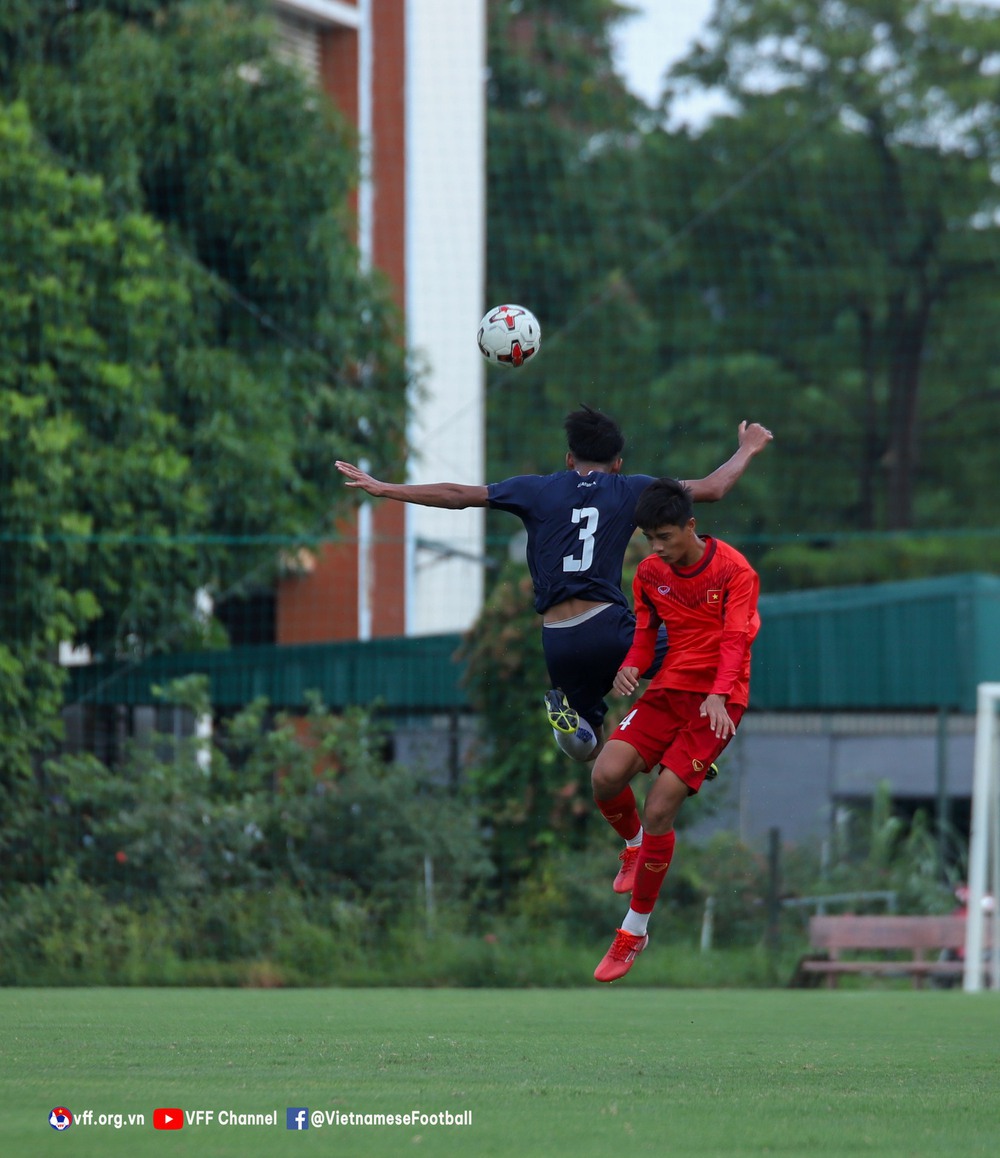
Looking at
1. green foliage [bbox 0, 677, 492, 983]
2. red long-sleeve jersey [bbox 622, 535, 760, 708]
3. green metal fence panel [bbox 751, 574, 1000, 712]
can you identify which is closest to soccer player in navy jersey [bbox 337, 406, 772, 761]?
red long-sleeve jersey [bbox 622, 535, 760, 708]

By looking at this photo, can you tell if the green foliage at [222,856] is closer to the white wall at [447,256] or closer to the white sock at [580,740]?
the white sock at [580,740]

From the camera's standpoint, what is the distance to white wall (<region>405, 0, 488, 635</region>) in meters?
27.6

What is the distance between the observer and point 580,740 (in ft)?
30.2

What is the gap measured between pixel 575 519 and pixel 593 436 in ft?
1.36

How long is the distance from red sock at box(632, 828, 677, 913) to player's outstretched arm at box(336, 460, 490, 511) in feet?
6.14

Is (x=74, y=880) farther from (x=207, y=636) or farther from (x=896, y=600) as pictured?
(x=896, y=600)

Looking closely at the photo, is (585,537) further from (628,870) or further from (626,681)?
(628,870)

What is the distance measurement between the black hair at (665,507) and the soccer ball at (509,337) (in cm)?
93

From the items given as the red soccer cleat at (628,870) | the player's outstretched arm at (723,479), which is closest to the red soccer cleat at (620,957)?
the red soccer cleat at (628,870)

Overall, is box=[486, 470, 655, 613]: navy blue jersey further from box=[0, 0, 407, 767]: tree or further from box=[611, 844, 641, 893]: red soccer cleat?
box=[0, 0, 407, 767]: tree

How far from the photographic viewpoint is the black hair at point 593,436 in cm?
891
